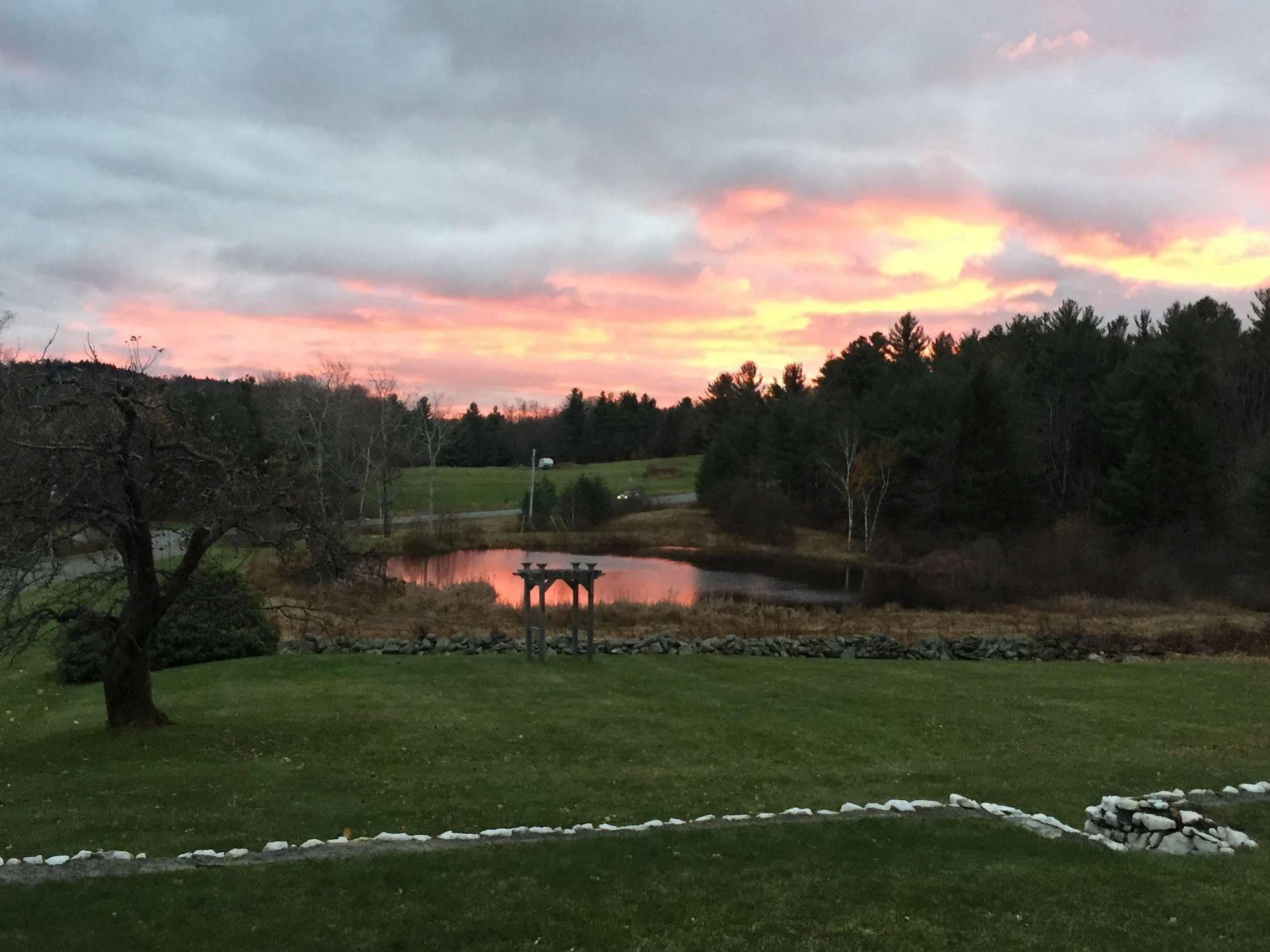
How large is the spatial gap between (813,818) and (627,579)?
3101cm

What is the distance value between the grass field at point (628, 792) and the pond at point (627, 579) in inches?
599

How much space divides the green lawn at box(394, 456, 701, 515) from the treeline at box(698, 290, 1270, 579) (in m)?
15.4

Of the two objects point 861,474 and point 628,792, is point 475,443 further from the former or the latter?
point 628,792

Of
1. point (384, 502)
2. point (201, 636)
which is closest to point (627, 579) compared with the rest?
point (384, 502)

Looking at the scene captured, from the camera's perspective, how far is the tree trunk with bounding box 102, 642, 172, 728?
11.7 m

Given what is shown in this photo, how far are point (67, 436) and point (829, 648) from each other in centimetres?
1778

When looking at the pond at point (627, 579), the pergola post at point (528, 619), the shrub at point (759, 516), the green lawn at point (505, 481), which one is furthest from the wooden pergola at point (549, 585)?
the green lawn at point (505, 481)

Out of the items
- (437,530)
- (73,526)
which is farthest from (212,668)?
(437,530)

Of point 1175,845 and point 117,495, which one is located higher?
point 117,495

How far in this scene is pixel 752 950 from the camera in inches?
231

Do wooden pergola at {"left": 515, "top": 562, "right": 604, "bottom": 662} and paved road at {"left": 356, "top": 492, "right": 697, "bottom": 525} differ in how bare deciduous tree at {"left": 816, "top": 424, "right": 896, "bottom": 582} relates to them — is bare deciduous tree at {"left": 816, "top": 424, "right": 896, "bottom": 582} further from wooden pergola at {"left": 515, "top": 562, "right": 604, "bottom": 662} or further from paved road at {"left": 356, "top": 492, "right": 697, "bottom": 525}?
wooden pergola at {"left": 515, "top": 562, "right": 604, "bottom": 662}

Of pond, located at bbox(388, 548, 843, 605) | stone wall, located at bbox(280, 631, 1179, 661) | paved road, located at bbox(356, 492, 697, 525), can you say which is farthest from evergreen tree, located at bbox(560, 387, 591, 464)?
stone wall, located at bbox(280, 631, 1179, 661)

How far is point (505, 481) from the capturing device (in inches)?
3423

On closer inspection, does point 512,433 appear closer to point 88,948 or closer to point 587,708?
point 587,708
